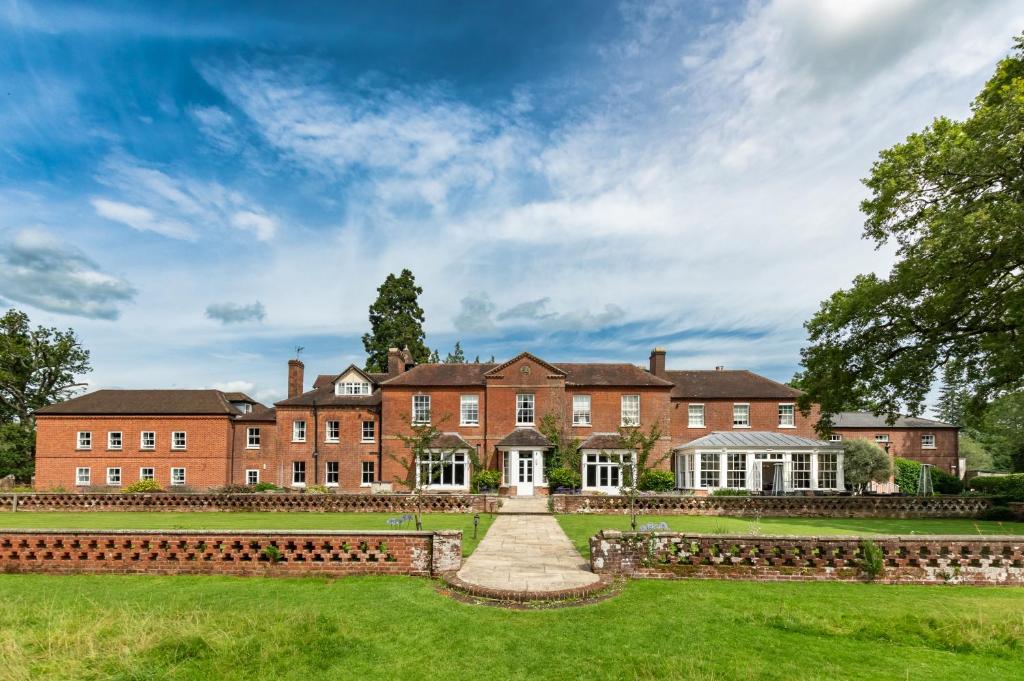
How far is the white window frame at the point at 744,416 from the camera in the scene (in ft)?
107

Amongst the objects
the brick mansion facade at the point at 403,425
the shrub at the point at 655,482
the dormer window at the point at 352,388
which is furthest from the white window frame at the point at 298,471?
the shrub at the point at 655,482

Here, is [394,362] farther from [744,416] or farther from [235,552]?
[235,552]

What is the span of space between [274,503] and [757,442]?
23769 millimetres

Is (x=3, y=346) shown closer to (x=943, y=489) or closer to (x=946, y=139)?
(x=946, y=139)

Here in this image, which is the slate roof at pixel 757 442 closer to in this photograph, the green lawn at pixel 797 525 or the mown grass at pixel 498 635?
the green lawn at pixel 797 525

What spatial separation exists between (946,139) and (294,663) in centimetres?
2121

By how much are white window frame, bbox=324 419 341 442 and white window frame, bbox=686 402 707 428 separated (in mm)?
20972

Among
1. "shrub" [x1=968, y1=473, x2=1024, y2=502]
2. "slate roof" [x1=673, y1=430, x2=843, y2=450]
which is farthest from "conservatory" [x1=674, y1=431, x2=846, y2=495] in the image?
"shrub" [x1=968, y1=473, x2=1024, y2=502]

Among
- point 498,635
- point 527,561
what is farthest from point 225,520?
point 498,635

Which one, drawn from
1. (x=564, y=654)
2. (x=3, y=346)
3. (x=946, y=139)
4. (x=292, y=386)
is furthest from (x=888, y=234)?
(x=3, y=346)

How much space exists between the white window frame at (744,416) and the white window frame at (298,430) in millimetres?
25768

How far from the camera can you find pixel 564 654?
618 centimetres

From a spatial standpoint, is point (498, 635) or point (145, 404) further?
point (145, 404)

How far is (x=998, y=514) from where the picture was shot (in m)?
20.6
